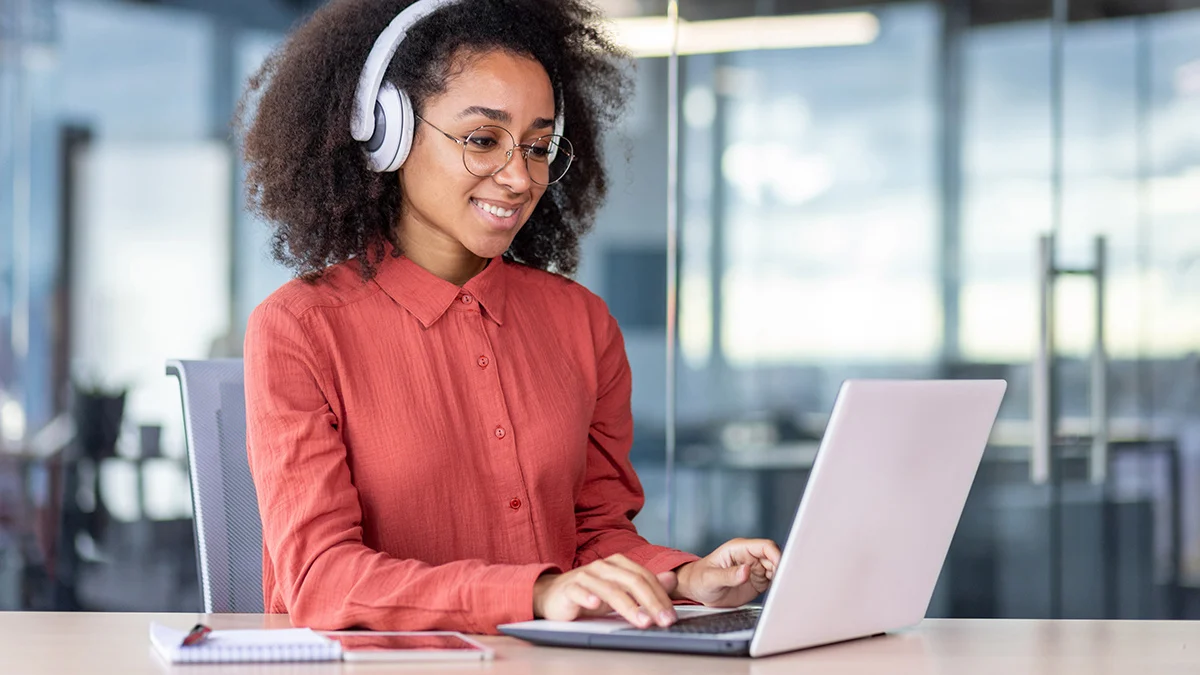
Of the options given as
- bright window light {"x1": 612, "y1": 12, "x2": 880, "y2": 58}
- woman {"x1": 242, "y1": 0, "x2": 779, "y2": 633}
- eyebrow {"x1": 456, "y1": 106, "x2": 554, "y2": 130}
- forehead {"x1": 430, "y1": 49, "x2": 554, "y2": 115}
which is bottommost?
woman {"x1": 242, "y1": 0, "x2": 779, "y2": 633}

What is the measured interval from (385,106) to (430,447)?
43cm

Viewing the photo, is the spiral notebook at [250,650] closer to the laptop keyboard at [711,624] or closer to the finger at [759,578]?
the laptop keyboard at [711,624]

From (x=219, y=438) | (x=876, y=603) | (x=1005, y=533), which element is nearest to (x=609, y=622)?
(x=876, y=603)

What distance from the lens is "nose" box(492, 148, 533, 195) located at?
5.39 feet

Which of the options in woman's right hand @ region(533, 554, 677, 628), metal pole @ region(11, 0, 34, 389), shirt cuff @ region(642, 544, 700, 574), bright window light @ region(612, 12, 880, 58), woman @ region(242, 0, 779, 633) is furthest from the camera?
metal pole @ region(11, 0, 34, 389)

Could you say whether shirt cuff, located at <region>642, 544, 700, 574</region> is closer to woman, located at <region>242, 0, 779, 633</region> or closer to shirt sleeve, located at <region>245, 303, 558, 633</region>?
woman, located at <region>242, 0, 779, 633</region>

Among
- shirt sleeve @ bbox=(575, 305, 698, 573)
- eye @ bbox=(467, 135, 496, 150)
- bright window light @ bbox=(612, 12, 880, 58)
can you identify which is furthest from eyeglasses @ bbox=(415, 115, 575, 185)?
bright window light @ bbox=(612, 12, 880, 58)

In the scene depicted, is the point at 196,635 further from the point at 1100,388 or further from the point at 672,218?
the point at 1100,388

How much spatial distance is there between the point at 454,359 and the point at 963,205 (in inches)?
89.3

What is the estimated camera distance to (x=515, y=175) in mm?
1644

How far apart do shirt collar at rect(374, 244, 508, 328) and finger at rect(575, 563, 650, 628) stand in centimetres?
52

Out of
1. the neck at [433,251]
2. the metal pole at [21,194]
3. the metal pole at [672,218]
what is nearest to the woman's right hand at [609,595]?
the neck at [433,251]

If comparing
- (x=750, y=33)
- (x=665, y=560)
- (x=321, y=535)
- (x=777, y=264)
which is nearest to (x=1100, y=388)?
(x=777, y=264)

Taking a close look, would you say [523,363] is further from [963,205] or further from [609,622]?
[963,205]
